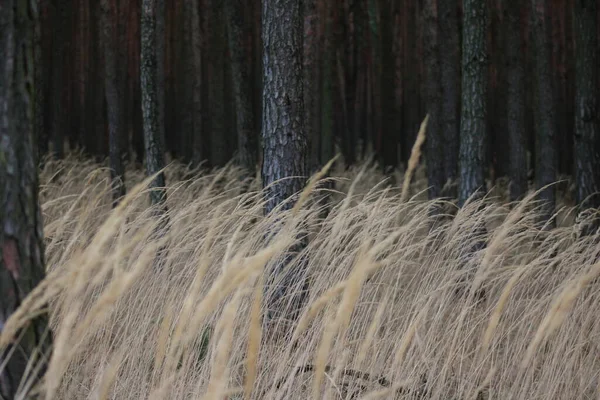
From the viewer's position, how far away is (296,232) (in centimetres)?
288

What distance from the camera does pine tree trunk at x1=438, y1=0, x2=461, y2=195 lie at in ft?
24.0

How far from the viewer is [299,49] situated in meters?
4.25

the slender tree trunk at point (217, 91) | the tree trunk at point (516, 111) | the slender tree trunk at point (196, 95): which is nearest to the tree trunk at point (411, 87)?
the slender tree trunk at point (196, 95)

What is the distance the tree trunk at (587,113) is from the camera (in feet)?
19.3

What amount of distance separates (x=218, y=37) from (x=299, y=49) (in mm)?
4934

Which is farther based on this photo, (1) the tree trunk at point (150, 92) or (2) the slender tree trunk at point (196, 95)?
(2) the slender tree trunk at point (196, 95)

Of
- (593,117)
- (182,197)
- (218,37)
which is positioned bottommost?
(182,197)

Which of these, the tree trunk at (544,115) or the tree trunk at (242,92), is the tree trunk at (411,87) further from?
the tree trunk at (242,92)

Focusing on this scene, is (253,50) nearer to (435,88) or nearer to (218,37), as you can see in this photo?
(218,37)

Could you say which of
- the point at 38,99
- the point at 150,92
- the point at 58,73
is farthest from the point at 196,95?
the point at 150,92

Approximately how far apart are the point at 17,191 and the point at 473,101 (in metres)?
4.05

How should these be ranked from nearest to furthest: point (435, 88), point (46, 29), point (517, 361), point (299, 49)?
point (517, 361), point (299, 49), point (435, 88), point (46, 29)

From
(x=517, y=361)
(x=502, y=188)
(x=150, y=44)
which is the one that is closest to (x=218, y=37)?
(x=150, y=44)

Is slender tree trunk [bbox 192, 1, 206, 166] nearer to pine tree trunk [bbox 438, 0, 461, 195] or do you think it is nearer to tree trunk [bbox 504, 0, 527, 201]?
pine tree trunk [bbox 438, 0, 461, 195]
